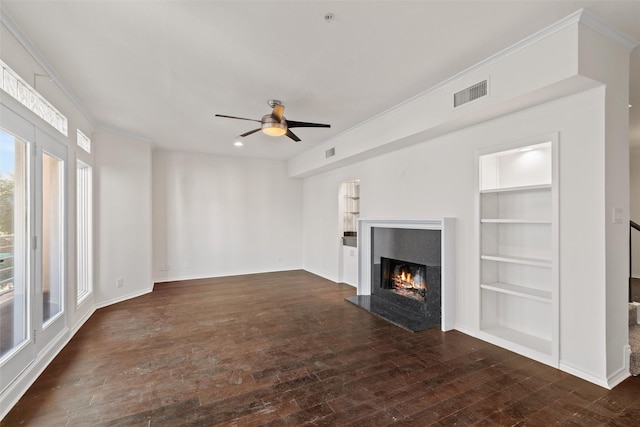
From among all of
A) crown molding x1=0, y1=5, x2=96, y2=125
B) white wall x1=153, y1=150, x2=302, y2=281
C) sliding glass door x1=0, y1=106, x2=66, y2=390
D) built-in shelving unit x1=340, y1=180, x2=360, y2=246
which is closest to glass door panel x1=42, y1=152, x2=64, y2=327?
sliding glass door x1=0, y1=106, x2=66, y2=390

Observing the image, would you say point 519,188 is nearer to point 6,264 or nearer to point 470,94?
point 470,94

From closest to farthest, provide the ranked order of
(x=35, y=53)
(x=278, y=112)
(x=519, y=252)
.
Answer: (x=35, y=53) → (x=519, y=252) → (x=278, y=112)

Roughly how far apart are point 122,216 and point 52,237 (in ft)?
6.42

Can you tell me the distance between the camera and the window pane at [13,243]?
90.7 inches

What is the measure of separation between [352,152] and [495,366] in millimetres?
3535

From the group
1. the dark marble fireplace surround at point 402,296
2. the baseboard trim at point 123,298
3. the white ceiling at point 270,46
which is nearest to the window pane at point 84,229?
the baseboard trim at point 123,298

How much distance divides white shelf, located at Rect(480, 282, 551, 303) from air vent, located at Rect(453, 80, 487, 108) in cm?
207

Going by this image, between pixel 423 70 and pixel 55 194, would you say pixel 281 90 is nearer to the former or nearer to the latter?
pixel 423 70

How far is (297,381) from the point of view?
8.34 feet

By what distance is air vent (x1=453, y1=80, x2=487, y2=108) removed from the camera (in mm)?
2912

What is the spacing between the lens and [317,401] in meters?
2.26

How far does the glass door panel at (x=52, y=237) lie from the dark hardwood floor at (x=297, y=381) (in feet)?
1.78

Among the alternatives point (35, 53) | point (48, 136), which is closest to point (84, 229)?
point (48, 136)

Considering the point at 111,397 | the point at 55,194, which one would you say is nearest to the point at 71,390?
the point at 111,397
